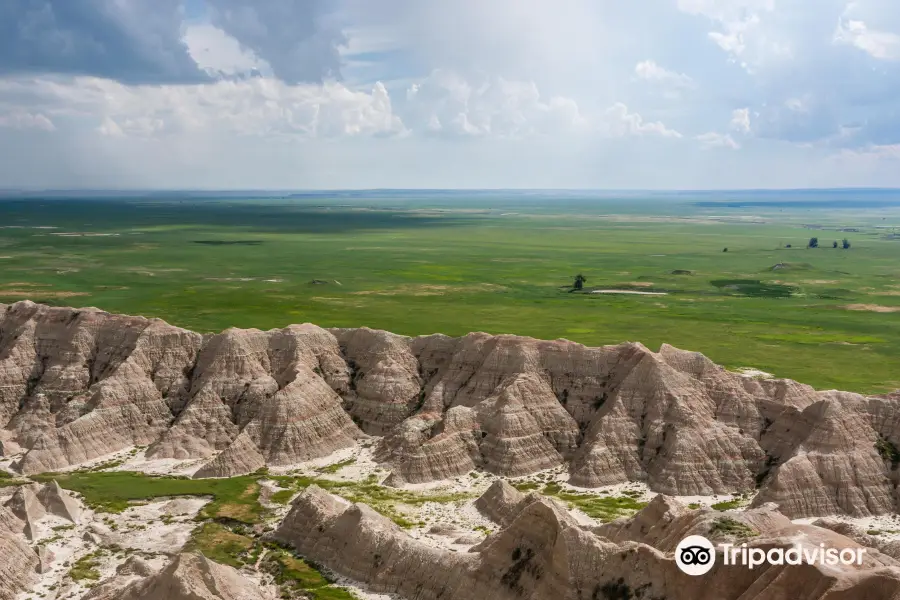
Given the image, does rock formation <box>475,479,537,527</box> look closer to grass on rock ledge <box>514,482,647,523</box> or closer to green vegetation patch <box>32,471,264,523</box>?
grass on rock ledge <box>514,482,647,523</box>

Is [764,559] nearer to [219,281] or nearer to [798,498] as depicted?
[798,498]

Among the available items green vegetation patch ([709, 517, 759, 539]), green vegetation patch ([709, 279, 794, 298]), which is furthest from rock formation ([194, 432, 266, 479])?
green vegetation patch ([709, 279, 794, 298])

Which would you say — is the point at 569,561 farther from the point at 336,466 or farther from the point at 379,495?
the point at 336,466

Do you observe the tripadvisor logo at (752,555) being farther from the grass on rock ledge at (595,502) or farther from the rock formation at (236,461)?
the rock formation at (236,461)

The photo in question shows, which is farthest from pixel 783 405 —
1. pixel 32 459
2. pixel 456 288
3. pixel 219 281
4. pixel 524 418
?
pixel 219 281

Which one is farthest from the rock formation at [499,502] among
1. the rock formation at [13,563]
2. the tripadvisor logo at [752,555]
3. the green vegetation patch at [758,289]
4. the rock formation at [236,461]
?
the green vegetation patch at [758,289]

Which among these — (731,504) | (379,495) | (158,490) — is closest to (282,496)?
(379,495)
